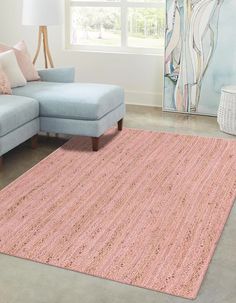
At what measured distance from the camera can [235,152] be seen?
4215 mm

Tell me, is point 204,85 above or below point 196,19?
below

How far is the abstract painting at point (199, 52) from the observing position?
503cm

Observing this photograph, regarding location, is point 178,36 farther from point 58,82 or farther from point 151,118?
point 58,82

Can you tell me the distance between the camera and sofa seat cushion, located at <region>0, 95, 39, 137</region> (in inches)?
147

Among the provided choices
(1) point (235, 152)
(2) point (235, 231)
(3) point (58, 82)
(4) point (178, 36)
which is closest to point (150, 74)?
(4) point (178, 36)

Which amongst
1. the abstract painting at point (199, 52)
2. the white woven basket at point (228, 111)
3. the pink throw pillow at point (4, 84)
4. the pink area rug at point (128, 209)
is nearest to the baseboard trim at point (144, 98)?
the abstract painting at point (199, 52)

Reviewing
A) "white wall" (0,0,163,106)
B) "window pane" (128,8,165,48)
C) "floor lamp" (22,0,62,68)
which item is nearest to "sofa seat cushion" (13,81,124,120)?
"floor lamp" (22,0,62,68)

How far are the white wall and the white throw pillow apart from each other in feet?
4.64

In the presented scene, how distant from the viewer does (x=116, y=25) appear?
19.1 ft

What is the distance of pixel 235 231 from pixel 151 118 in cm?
248

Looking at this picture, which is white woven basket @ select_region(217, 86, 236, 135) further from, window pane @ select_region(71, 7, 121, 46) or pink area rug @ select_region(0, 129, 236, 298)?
window pane @ select_region(71, 7, 121, 46)

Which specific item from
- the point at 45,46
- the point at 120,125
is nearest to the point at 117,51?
the point at 45,46

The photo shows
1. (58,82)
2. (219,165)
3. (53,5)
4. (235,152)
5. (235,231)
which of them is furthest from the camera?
(53,5)

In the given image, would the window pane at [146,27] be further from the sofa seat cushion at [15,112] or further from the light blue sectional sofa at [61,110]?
the sofa seat cushion at [15,112]
